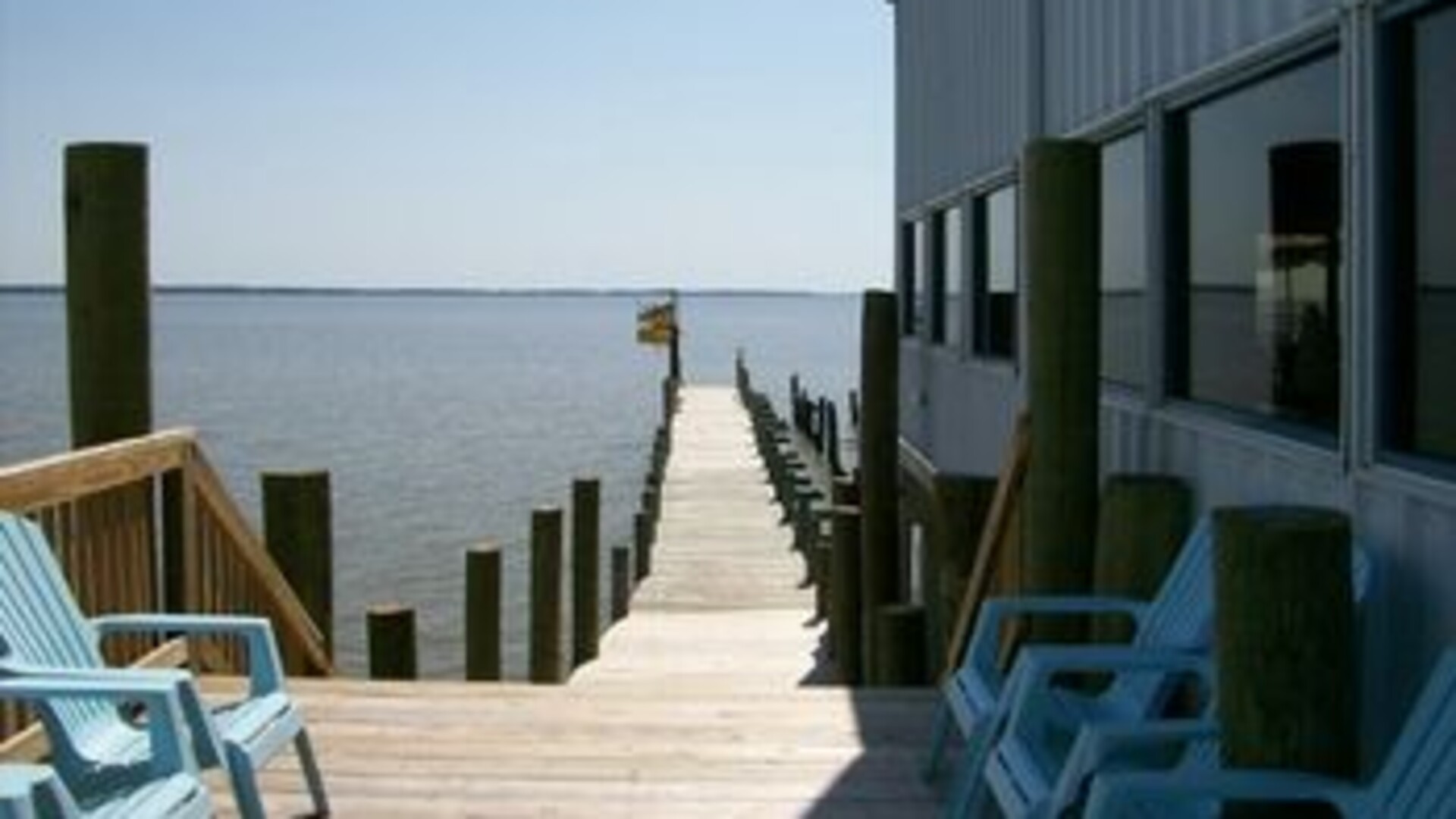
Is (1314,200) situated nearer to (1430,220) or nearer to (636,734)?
(1430,220)

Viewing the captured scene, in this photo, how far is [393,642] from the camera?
383 inches

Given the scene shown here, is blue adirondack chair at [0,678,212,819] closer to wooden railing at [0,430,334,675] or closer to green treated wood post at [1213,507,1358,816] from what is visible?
wooden railing at [0,430,334,675]

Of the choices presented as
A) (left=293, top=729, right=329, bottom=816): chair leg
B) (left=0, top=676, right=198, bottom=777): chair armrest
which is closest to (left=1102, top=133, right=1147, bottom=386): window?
(left=293, top=729, right=329, bottom=816): chair leg

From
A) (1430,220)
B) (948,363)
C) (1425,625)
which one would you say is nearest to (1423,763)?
(1425,625)

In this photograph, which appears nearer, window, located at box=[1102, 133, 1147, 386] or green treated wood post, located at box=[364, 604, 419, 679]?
window, located at box=[1102, 133, 1147, 386]

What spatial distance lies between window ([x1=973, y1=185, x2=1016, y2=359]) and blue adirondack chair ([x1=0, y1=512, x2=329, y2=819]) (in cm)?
556

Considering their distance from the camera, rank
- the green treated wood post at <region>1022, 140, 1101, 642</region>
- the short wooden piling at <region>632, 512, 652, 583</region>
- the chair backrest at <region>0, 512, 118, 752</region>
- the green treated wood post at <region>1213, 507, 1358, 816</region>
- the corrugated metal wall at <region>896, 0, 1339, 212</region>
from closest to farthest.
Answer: the green treated wood post at <region>1213, 507, 1358, 816</region> < the chair backrest at <region>0, 512, 118, 752</region> < the corrugated metal wall at <region>896, 0, 1339, 212</region> < the green treated wood post at <region>1022, 140, 1101, 642</region> < the short wooden piling at <region>632, 512, 652, 583</region>

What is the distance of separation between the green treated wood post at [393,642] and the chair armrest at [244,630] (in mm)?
3715

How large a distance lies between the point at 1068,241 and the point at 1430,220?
2307 millimetres

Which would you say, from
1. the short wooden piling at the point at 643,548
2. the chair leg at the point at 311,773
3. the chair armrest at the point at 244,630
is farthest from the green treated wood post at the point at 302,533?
the short wooden piling at the point at 643,548

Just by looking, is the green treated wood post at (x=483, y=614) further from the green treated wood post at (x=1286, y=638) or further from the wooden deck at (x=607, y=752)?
the green treated wood post at (x=1286, y=638)

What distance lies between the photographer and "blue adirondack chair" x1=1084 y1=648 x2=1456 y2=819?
367 cm

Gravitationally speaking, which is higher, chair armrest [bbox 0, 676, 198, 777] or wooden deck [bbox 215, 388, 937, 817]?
chair armrest [bbox 0, 676, 198, 777]

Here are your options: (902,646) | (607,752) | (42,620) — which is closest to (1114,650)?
(607,752)
